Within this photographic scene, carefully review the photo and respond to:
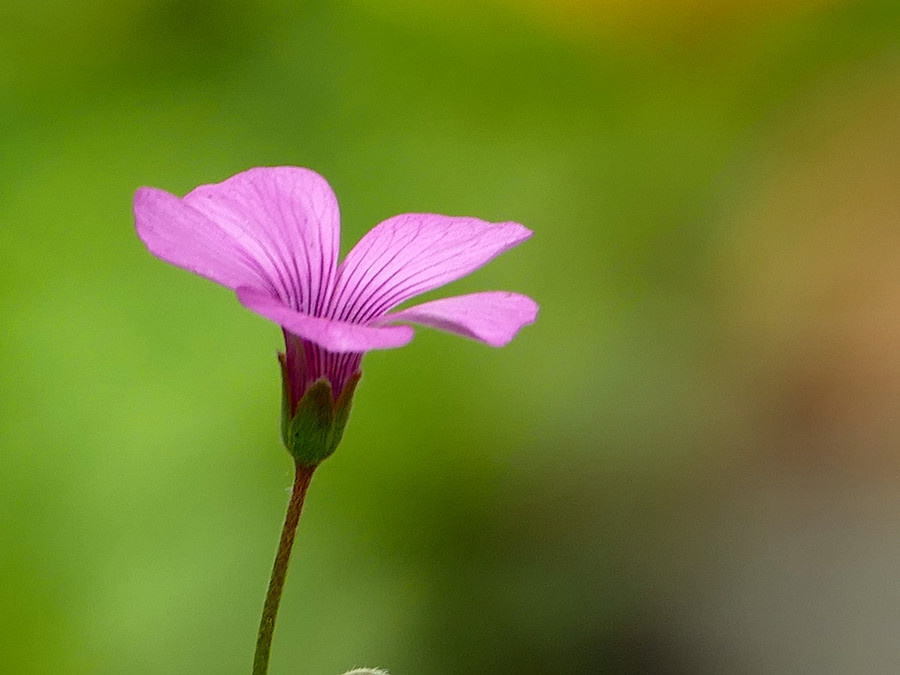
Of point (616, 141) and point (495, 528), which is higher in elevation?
point (616, 141)

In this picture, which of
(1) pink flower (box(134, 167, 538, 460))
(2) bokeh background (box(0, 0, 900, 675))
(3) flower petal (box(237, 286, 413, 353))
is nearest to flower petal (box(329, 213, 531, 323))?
(1) pink flower (box(134, 167, 538, 460))

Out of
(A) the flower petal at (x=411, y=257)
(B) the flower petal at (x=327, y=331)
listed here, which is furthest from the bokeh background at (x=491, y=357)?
(B) the flower petal at (x=327, y=331)

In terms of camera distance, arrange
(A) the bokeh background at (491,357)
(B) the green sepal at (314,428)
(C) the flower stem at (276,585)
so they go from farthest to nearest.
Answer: (A) the bokeh background at (491,357), (B) the green sepal at (314,428), (C) the flower stem at (276,585)

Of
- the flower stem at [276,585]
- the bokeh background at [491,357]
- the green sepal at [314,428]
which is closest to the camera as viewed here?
the flower stem at [276,585]

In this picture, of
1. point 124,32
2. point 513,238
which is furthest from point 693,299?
point 513,238

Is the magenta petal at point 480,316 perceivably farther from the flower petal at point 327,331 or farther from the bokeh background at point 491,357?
the bokeh background at point 491,357

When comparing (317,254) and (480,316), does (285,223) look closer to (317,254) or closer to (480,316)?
(317,254)

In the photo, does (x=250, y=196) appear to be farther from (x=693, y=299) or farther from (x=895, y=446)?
(x=895, y=446)
